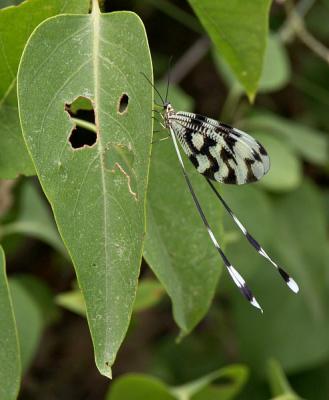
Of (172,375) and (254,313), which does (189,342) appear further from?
(254,313)

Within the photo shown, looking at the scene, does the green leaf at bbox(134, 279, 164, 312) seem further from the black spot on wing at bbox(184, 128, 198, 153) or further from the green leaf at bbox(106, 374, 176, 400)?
the black spot on wing at bbox(184, 128, 198, 153)

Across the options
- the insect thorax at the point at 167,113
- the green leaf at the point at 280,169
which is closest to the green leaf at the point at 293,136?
the green leaf at the point at 280,169

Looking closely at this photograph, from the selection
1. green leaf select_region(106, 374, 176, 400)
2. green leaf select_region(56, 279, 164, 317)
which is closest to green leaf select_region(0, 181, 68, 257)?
green leaf select_region(56, 279, 164, 317)

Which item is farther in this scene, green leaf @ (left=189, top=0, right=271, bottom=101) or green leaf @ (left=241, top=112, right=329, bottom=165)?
green leaf @ (left=241, top=112, right=329, bottom=165)

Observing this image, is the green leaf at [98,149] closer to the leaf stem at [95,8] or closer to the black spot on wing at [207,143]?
the leaf stem at [95,8]

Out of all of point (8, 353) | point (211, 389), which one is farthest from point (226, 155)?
point (211, 389)

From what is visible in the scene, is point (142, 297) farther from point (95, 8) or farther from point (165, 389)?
point (95, 8)

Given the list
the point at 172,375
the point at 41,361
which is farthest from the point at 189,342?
the point at 41,361
